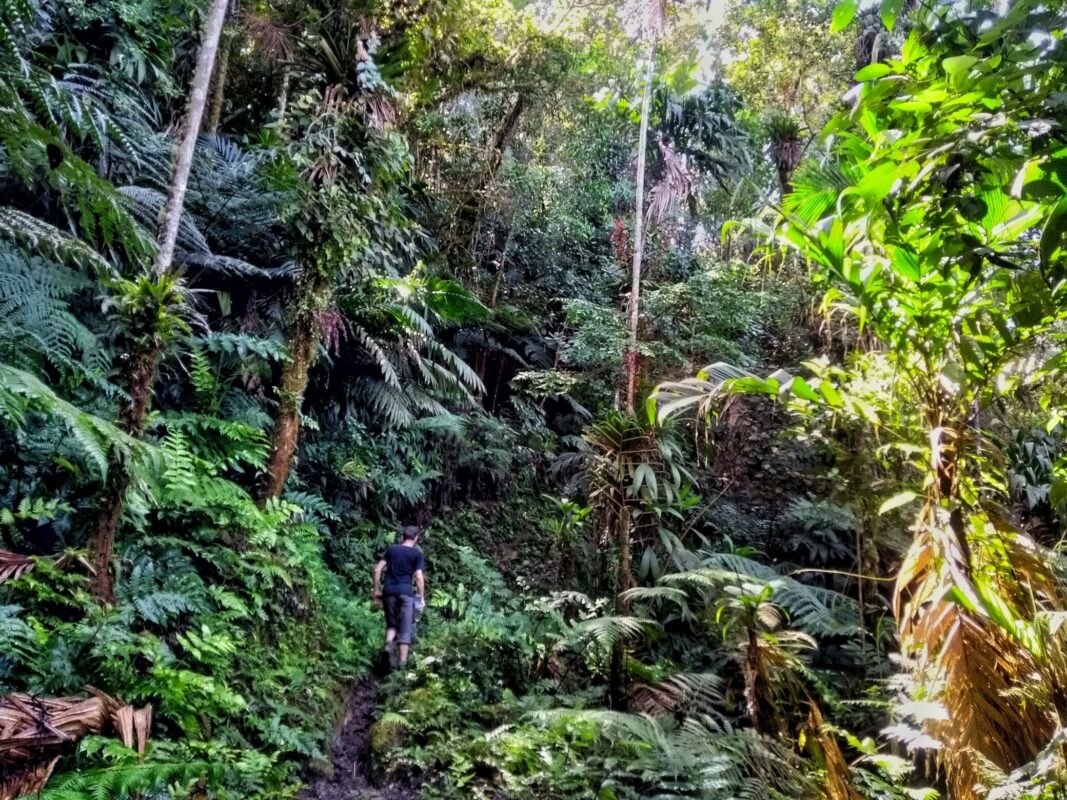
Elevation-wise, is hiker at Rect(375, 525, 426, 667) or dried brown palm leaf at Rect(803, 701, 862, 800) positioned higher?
hiker at Rect(375, 525, 426, 667)

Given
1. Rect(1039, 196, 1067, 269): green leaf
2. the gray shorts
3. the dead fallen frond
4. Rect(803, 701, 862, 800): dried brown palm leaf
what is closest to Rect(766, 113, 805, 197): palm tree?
the gray shorts

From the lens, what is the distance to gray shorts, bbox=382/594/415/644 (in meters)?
5.04

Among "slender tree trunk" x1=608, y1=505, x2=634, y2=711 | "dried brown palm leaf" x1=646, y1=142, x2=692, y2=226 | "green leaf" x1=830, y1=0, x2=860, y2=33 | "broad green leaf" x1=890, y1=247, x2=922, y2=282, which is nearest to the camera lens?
"green leaf" x1=830, y1=0, x2=860, y2=33

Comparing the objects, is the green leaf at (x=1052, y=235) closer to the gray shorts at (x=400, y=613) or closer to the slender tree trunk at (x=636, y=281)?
the gray shorts at (x=400, y=613)

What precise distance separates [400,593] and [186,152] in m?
3.51

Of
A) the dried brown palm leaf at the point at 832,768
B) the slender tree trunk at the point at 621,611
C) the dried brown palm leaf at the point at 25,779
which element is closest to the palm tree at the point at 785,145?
the slender tree trunk at the point at 621,611

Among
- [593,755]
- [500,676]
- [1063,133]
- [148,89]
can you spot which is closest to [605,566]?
[500,676]

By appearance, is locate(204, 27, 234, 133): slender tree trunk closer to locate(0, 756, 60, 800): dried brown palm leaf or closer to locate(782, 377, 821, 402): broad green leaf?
locate(0, 756, 60, 800): dried brown palm leaf

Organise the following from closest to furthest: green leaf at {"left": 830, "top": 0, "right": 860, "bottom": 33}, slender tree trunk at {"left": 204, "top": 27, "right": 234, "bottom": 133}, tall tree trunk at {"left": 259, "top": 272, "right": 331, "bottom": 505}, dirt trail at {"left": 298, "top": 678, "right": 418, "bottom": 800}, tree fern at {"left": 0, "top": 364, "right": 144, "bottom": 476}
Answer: green leaf at {"left": 830, "top": 0, "right": 860, "bottom": 33} → tree fern at {"left": 0, "top": 364, "right": 144, "bottom": 476} → dirt trail at {"left": 298, "top": 678, "right": 418, "bottom": 800} → tall tree trunk at {"left": 259, "top": 272, "right": 331, "bottom": 505} → slender tree trunk at {"left": 204, "top": 27, "right": 234, "bottom": 133}

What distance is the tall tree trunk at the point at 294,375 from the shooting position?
473cm

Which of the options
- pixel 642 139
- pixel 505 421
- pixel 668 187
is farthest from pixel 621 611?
pixel 668 187

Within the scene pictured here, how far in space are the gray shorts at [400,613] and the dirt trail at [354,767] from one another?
49 cm

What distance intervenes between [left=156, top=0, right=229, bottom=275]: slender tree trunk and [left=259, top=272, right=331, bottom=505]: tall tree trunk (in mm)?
1110

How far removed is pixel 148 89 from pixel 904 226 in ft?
23.6
